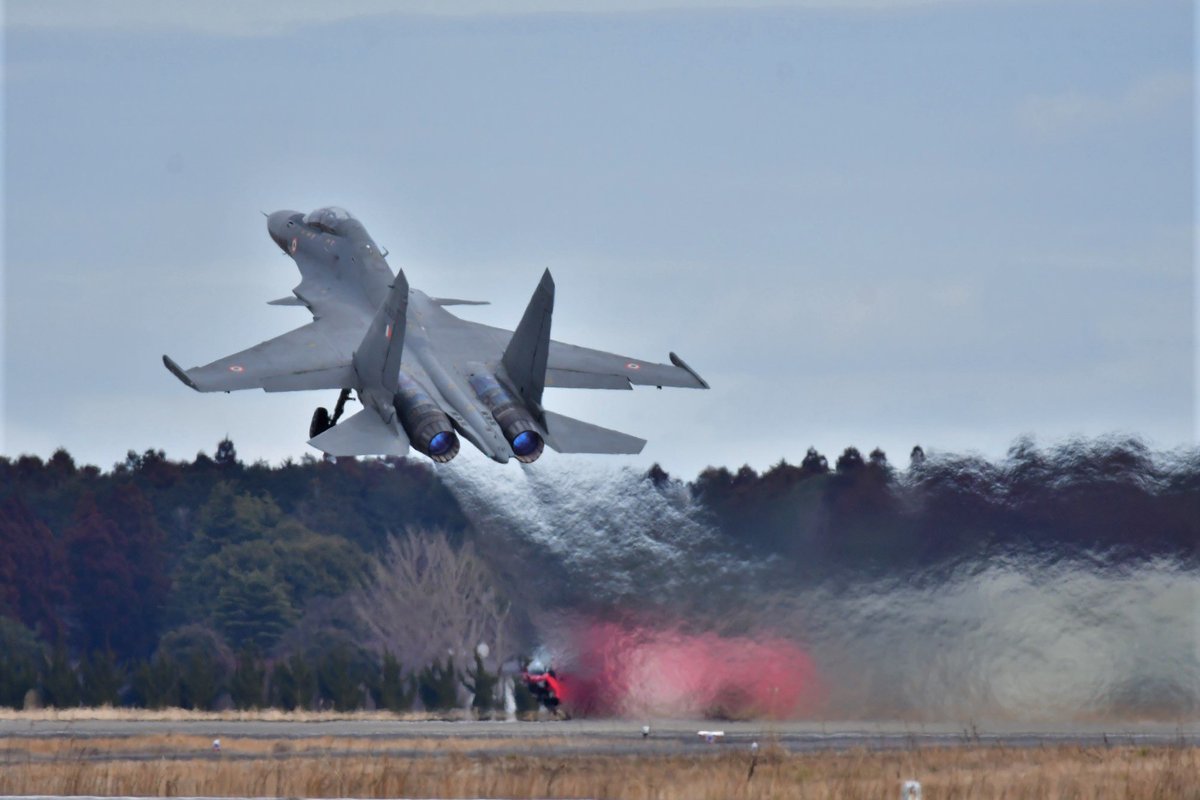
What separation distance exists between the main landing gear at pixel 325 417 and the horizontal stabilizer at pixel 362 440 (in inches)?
70.0

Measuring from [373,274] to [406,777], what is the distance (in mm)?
15848

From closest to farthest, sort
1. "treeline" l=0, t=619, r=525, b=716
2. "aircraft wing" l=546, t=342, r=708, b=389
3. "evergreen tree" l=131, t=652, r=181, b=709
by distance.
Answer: "aircraft wing" l=546, t=342, r=708, b=389 → "treeline" l=0, t=619, r=525, b=716 → "evergreen tree" l=131, t=652, r=181, b=709

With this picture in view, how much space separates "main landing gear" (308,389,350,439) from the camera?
4756 cm

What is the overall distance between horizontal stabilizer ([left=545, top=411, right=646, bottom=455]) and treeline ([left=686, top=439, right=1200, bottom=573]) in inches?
88.5

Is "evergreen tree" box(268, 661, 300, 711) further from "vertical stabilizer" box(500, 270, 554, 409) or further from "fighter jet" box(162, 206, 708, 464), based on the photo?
"vertical stabilizer" box(500, 270, 554, 409)

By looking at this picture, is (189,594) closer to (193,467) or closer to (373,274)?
(193,467)

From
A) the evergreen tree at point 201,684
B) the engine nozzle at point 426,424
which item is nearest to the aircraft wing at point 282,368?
the engine nozzle at point 426,424

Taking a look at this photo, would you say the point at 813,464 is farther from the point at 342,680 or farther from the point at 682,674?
the point at 342,680

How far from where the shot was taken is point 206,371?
48.8 m

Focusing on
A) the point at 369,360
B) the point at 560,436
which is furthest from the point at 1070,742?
the point at 369,360

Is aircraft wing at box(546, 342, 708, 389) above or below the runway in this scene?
above

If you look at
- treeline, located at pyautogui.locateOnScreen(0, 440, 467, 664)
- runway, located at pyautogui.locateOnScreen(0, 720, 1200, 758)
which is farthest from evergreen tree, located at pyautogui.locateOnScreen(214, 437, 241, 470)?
runway, located at pyautogui.locateOnScreen(0, 720, 1200, 758)

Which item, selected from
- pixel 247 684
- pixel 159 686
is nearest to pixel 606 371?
pixel 247 684

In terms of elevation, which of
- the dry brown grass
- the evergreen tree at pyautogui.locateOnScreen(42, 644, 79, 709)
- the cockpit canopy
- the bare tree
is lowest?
the dry brown grass
